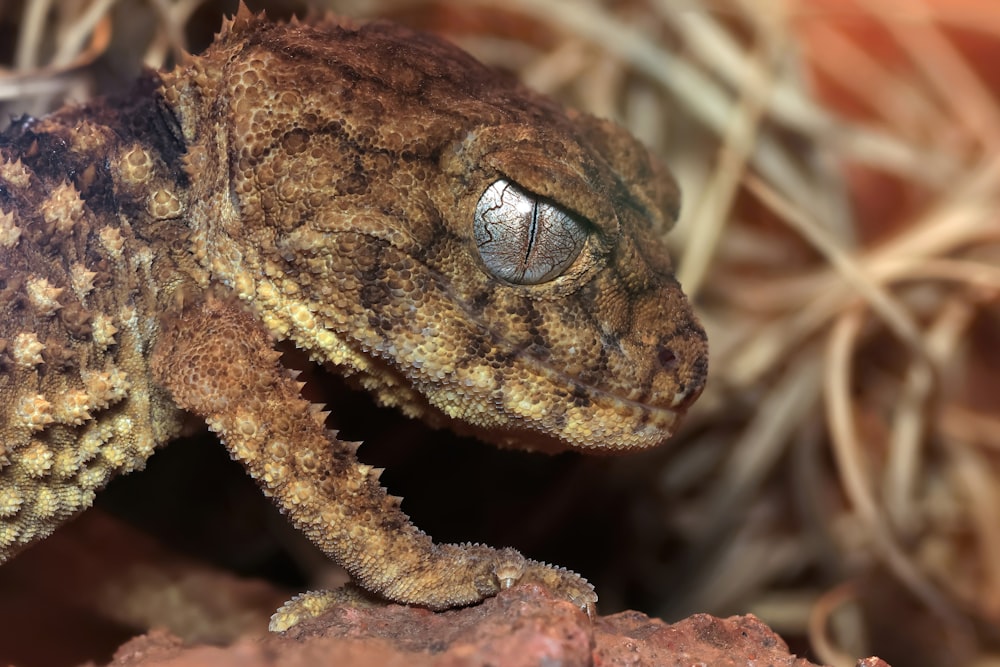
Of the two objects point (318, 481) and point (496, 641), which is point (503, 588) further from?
point (318, 481)

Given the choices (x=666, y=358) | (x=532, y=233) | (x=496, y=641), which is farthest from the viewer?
(x=666, y=358)

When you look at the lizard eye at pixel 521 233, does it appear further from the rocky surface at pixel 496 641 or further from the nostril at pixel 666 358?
the rocky surface at pixel 496 641

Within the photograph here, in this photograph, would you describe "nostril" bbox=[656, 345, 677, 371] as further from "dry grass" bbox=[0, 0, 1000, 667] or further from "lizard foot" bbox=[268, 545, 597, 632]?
"dry grass" bbox=[0, 0, 1000, 667]

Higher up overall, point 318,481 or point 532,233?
point 532,233

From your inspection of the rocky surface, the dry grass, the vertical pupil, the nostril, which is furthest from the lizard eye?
the dry grass

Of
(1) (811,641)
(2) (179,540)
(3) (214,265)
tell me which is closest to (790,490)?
(1) (811,641)

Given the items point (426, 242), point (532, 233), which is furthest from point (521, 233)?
point (426, 242)

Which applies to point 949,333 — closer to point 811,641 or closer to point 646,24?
point 811,641
